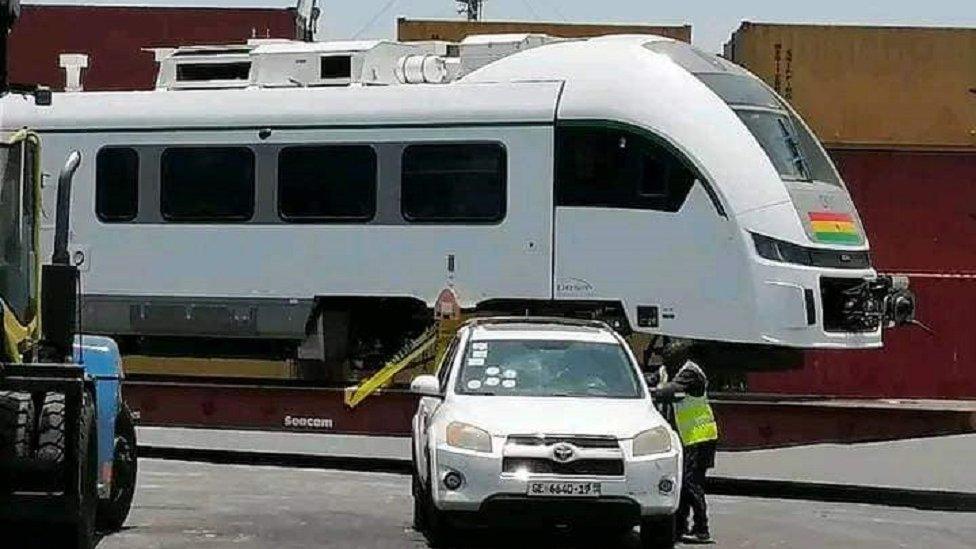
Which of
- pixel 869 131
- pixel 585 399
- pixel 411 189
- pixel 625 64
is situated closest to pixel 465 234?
pixel 411 189

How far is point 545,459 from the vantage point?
41.0 ft

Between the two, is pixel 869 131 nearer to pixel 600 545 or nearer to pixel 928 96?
pixel 928 96

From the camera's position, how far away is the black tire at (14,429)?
8.72 metres

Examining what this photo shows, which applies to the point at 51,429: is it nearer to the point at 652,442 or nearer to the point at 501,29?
the point at 652,442

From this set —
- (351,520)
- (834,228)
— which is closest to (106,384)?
(351,520)

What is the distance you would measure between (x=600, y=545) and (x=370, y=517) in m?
2.15

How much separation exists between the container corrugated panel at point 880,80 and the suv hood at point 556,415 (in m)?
18.6

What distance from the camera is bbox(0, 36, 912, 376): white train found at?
17.4m

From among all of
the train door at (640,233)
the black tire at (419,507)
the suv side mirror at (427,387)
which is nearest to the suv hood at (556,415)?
the suv side mirror at (427,387)

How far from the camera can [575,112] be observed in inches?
703

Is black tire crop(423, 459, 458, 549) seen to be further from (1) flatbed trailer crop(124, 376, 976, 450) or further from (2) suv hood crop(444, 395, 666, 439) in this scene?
(1) flatbed trailer crop(124, 376, 976, 450)

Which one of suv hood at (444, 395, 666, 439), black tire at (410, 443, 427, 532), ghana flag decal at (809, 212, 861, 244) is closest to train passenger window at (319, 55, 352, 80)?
ghana flag decal at (809, 212, 861, 244)

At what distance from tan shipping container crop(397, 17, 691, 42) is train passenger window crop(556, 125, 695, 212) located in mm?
12156

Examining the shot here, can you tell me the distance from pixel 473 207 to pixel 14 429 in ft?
32.0
